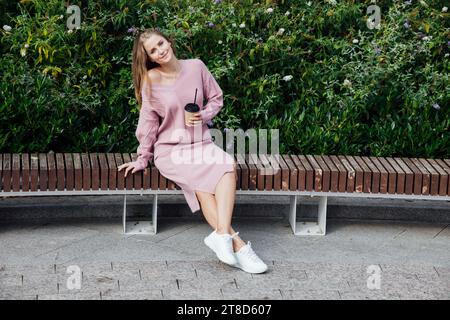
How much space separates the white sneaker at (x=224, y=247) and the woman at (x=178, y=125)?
0.15 m

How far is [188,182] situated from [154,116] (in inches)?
19.1

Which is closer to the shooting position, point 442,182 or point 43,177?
point 43,177

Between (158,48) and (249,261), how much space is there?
139 centimetres

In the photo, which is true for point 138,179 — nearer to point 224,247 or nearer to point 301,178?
point 224,247

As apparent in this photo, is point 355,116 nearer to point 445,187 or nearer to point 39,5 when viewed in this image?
point 445,187

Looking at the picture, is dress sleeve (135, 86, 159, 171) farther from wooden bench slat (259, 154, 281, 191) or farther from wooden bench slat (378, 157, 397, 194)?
wooden bench slat (378, 157, 397, 194)

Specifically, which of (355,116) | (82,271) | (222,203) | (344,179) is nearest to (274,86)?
(355,116)

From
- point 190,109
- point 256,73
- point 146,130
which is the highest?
point 256,73

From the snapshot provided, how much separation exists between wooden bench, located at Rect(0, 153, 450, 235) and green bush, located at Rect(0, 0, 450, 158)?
486mm

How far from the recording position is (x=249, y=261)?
5277 millimetres

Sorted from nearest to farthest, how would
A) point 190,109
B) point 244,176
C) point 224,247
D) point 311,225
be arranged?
point 224,247
point 190,109
point 244,176
point 311,225

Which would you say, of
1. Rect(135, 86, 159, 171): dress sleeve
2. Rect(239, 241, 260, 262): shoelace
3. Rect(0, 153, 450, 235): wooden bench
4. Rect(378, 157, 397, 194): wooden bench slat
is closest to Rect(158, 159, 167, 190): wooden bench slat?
Rect(0, 153, 450, 235): wooden bench

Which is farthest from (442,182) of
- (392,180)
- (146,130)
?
(146,130)

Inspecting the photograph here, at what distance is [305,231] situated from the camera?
6.05 m
